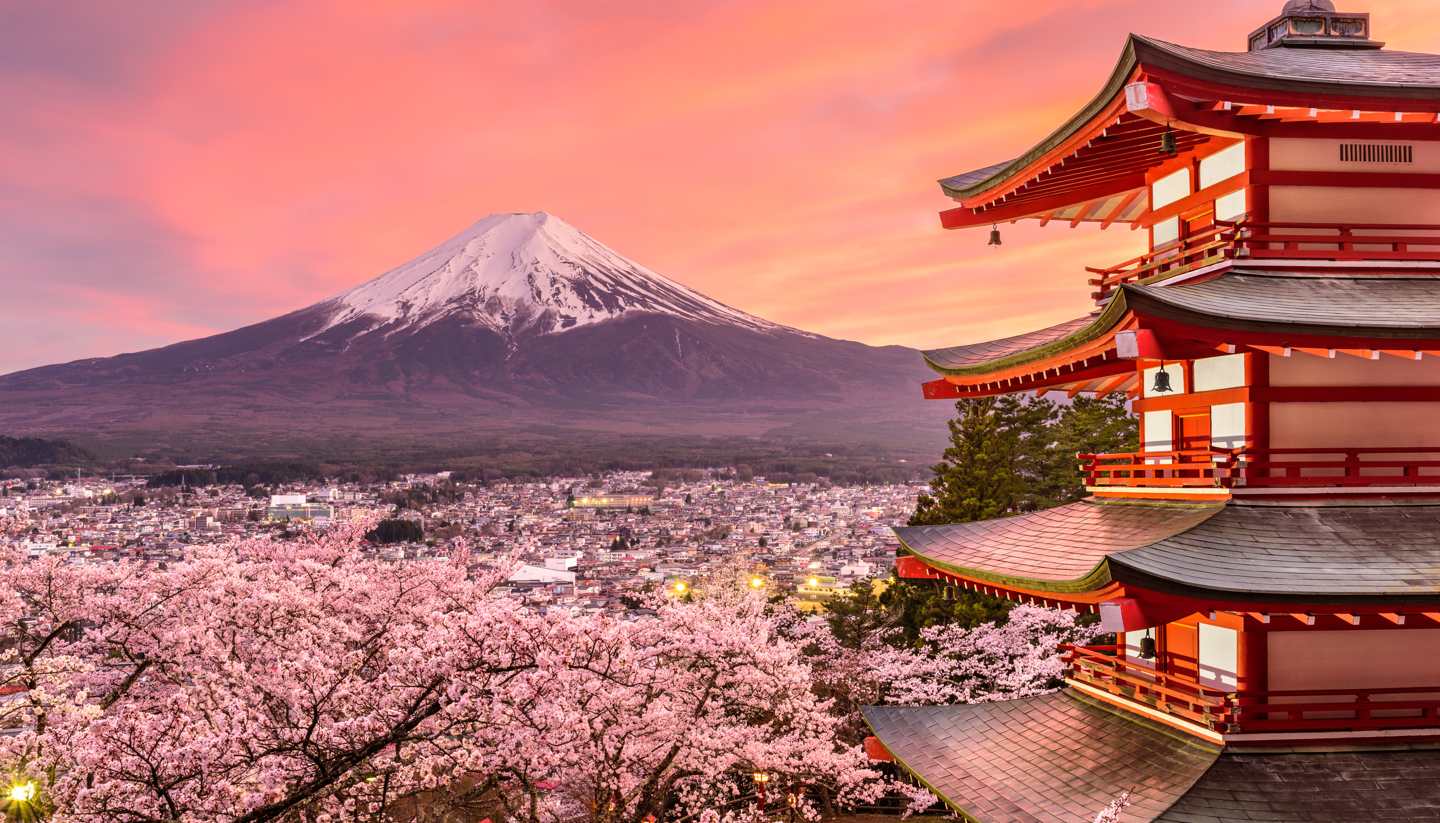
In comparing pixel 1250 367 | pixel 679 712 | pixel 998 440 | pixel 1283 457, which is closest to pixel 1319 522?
pixel 1283 457

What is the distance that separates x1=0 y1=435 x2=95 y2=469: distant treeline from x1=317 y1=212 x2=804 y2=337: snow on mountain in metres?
56.9

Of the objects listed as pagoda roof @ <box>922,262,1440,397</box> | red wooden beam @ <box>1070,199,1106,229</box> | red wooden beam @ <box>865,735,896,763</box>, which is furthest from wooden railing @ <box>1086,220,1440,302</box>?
red wooden beam @ <box>865,735,896,763</box>

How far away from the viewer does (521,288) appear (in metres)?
169

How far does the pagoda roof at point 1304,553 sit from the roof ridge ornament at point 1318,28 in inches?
205

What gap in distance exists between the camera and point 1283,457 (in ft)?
28.9

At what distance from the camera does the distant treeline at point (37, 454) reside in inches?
3799

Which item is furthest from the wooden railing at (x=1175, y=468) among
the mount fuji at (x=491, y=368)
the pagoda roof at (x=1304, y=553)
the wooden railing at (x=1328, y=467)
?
the mount fuji at (x=491, y=368)

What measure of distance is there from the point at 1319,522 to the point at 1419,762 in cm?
208

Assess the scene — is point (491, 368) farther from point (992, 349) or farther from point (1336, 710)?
point (1336, 710)

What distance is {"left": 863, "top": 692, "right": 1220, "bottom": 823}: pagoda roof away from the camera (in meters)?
8.55

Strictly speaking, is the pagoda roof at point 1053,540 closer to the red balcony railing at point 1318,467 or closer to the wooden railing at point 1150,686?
the red balcony railing at point 1318,467

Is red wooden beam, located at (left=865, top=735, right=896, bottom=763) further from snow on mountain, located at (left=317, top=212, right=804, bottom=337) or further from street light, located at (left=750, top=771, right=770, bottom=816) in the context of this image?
snow on mountain, located at (left=317, top=212, right=804, bottom=337)

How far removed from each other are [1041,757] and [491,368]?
472 feet

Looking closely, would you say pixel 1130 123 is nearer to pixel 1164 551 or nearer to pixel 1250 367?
pixel 1250 367
